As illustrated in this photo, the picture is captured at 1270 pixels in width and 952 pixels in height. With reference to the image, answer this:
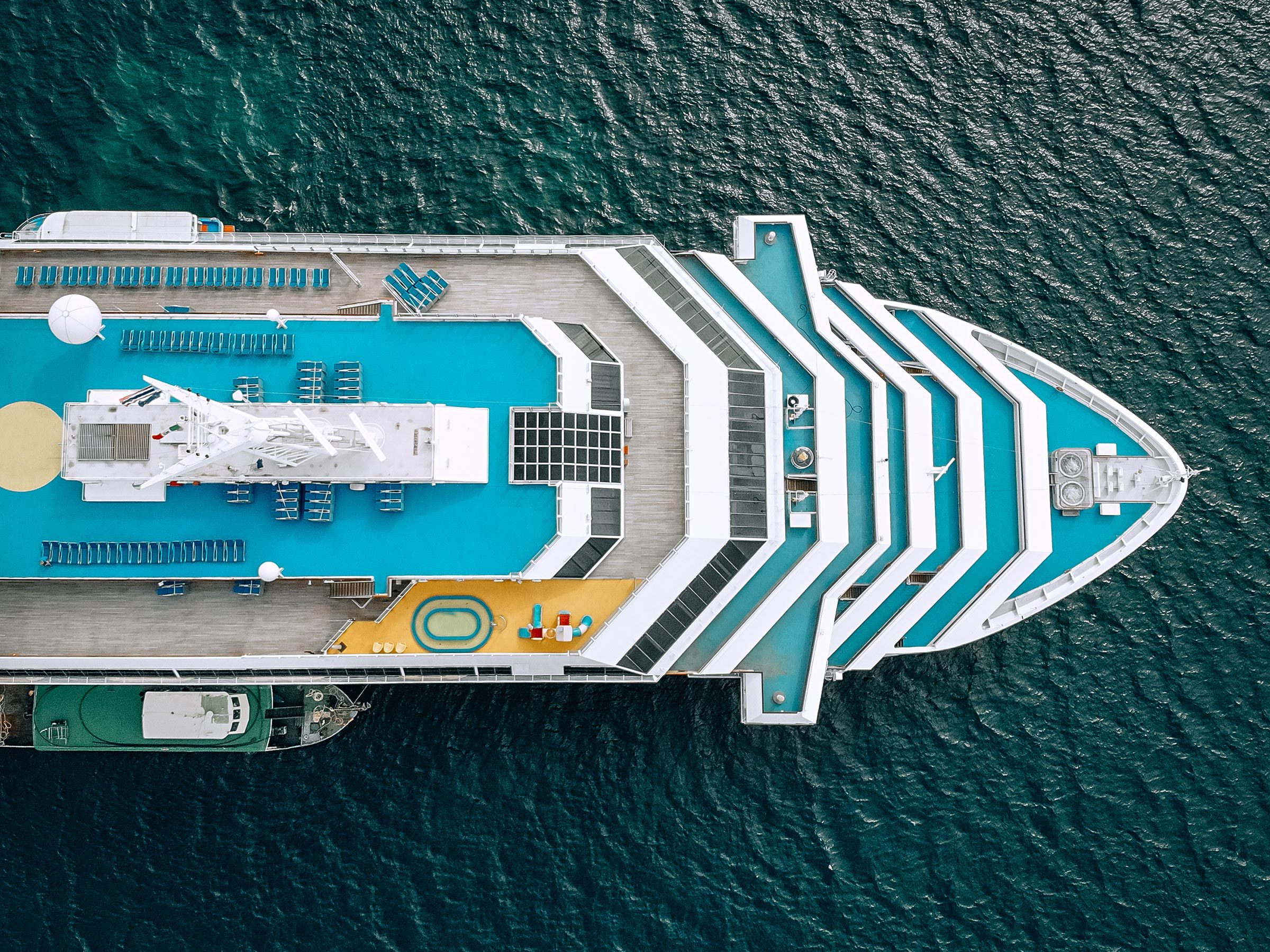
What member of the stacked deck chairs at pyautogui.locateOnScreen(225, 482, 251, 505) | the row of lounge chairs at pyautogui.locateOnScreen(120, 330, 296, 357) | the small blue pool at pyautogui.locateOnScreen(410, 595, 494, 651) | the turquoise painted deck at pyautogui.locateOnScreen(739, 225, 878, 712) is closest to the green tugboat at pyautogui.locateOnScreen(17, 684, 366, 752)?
the small blue pool at pyautogui.locateOnScreen(410, 595, 494, 651)

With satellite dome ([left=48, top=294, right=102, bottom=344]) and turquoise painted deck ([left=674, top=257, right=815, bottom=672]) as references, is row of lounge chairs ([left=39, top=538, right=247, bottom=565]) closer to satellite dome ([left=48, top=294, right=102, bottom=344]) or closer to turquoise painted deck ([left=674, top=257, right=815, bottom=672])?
satellite dome ([left=48, top=294, right=102, bottom=344])

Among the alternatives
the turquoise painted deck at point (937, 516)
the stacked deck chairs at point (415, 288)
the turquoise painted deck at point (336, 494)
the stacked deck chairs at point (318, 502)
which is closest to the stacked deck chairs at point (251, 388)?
the turquoise painted deck at point (336, 494)

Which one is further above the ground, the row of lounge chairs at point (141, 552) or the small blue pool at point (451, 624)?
the row of lounge chairs at point (141, 552)

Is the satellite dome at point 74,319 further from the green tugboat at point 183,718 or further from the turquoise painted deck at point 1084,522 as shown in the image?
the turquoise painted deck at point 1084,522

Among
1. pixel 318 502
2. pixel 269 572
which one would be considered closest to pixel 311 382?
pixel 318 502

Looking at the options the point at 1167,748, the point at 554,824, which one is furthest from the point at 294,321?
the point at 1167,748

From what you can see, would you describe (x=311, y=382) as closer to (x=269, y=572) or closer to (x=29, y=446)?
(x=269, y=572)
